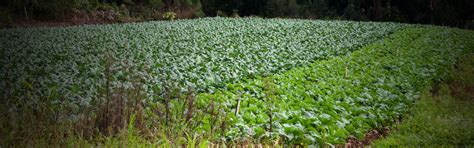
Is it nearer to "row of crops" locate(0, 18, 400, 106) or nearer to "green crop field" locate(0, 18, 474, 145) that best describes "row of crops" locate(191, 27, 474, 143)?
"green crop field" locate(0, 18, 474, 145)

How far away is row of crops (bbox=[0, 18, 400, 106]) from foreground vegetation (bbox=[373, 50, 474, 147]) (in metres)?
3.67

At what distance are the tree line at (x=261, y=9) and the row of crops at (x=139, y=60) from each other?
807 cm

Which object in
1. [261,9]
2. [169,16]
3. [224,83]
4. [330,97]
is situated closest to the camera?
[330,97]

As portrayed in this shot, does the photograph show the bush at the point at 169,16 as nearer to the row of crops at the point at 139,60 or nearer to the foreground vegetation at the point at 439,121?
the row of crops at the point at 139,60

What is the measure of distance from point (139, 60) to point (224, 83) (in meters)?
3.46

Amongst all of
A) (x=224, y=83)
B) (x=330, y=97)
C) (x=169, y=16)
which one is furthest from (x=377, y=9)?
(x=330, y=97)

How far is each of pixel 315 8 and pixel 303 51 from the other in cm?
2978

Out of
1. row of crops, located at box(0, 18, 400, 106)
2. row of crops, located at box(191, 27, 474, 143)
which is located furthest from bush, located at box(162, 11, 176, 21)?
row of crops, located at box(191, 27, 474, 143)

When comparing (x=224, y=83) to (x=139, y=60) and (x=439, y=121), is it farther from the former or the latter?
(x=439, y=121)

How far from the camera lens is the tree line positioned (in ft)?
82.6

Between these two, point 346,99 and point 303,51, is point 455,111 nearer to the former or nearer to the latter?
point 346,99

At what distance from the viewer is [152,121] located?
18.5 feet

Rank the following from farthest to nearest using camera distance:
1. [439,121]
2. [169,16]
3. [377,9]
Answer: [377,9] → [169,16] → [439,121]

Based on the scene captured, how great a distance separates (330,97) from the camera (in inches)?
310
